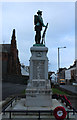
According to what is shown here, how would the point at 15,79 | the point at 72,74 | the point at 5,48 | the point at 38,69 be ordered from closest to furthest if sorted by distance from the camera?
the point at 38,69
the point at 15,79
the point at 5,48
the point at 72,74

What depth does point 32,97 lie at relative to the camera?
9117 mm

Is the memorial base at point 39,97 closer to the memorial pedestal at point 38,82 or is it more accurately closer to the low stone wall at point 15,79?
the memorial pedestal at point 38,82

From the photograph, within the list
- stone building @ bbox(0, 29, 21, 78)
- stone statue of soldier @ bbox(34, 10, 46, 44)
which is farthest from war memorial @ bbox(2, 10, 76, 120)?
stone building @ bbox(0, 29, 21, 78)

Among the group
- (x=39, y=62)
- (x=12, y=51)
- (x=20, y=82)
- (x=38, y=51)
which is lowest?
A: (x=20, y=82)

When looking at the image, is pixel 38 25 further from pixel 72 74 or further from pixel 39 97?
pixel 72 74

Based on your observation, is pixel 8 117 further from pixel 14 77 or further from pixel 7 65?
pixel 7 65

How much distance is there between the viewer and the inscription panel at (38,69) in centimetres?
987

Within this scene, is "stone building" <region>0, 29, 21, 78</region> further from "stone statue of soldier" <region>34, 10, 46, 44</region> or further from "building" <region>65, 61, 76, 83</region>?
"stone statue of soldier" <region>34, 10, 46, 44</region>

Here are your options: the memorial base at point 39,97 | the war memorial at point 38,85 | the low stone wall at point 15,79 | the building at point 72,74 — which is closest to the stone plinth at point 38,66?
the war memorial at point 38,85

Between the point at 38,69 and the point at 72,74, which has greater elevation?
the point at 38,69

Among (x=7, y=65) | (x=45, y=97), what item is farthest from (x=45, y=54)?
(x=7, y=65)

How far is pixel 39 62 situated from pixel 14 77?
44154 mm

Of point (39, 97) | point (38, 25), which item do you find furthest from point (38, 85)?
point (38, 25)

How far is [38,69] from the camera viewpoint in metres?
9.90
